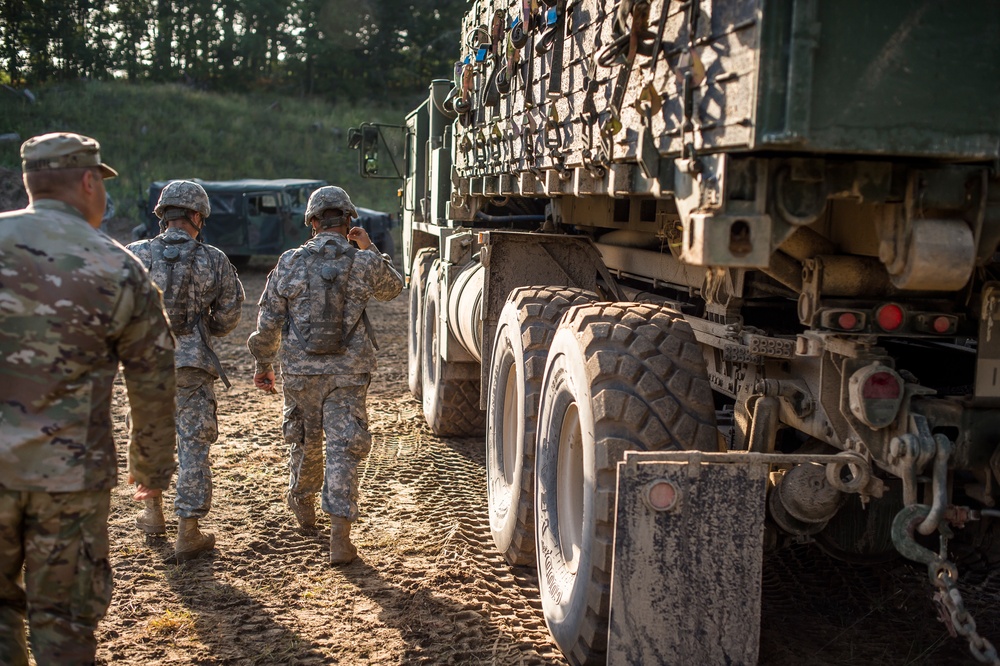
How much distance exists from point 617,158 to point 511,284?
2.39 meters

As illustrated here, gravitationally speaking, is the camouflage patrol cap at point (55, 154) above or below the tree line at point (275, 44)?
below

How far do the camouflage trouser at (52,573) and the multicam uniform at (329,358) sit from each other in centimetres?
193

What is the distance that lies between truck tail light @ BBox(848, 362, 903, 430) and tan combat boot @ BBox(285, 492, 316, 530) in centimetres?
314

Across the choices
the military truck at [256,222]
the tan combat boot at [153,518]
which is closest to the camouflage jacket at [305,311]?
the tan combat boot at [153,518]

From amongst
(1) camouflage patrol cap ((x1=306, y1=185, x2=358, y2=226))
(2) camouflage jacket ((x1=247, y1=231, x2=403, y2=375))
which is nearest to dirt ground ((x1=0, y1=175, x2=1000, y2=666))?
(2) camouflage jacket ((x1=247, y1=231, x2=403, y2=375))

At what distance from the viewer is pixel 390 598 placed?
173 inches

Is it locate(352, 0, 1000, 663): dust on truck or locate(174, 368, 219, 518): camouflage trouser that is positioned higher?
locate(352, 0, 1000, 663): dust on truck

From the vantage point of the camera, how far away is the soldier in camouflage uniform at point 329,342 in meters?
4.81

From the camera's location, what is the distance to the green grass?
1141 inches

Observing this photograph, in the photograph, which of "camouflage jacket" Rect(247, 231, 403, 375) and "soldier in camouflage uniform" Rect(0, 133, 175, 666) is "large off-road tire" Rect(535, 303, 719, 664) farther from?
"soldier in camouflage uniform" Rect(0, 133, 175, 666)

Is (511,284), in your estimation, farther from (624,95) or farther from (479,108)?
(624,95)

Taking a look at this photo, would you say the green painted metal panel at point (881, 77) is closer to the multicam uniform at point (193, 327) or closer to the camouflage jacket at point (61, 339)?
the camouflage jacket at point (61, 339)

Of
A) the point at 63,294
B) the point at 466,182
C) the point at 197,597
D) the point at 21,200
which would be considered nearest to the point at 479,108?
the point at 466,182

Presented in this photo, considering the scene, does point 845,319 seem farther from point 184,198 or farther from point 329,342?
point 184,198
